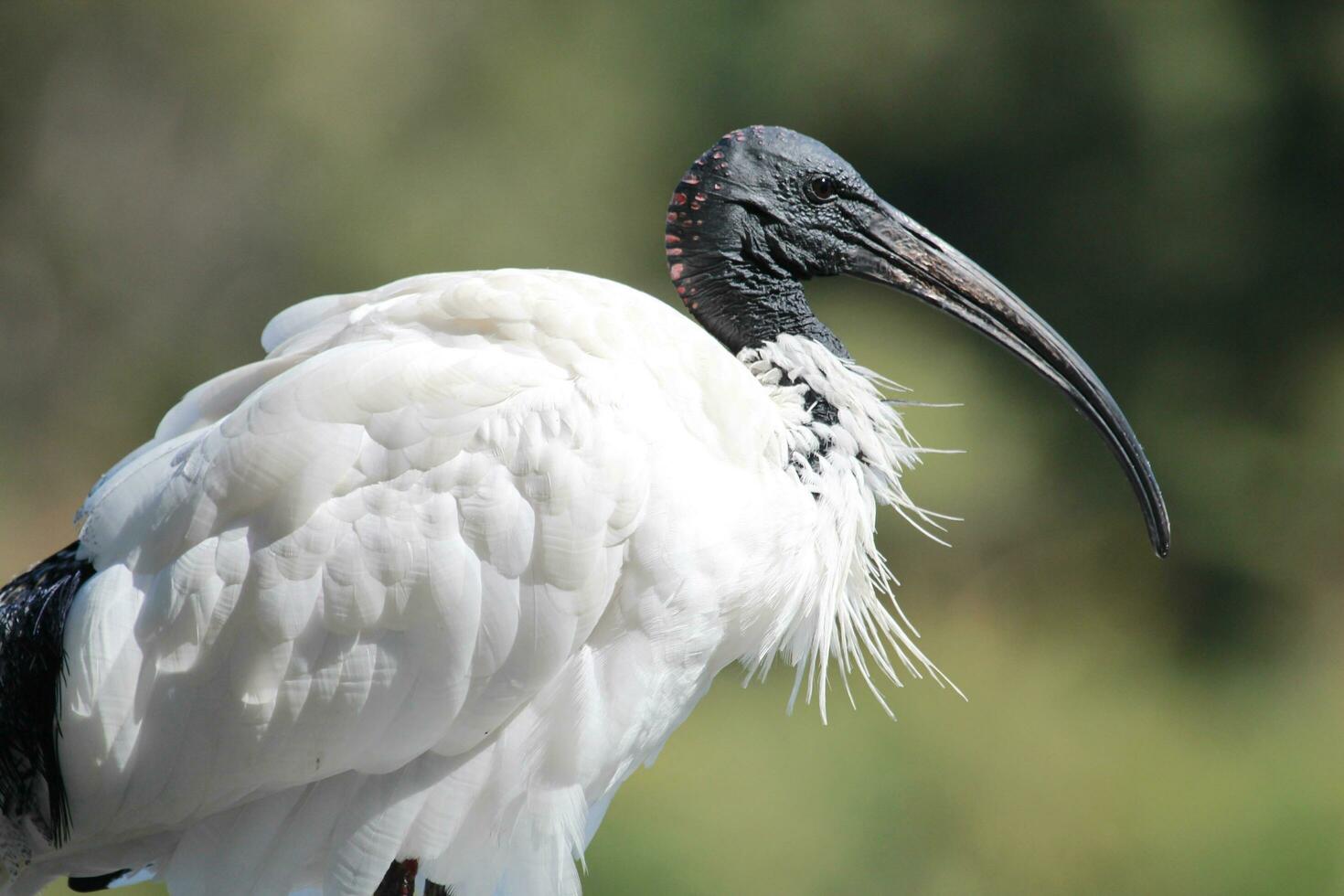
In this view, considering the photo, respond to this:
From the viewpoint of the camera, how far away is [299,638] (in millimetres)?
2154

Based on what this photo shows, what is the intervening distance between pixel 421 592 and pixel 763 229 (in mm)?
932

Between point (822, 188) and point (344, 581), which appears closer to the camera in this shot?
point (344, 581)

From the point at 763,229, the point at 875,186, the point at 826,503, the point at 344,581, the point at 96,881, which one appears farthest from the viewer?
the point at 875,186

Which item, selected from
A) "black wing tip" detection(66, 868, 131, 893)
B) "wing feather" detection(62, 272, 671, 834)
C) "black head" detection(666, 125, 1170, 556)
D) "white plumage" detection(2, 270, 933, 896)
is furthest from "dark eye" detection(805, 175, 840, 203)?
"black wing tip" detection(66, 868, 131, 893)

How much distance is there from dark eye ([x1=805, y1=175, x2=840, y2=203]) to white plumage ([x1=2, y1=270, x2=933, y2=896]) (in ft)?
1.41

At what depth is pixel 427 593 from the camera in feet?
7.08

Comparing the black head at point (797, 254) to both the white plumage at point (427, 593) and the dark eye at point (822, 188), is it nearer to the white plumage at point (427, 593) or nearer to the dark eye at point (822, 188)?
the dark eye at point (822, 188)

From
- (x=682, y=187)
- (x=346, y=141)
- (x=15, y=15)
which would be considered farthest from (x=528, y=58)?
(x=682, y=187)

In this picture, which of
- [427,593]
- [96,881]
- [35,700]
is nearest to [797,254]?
[427,593]

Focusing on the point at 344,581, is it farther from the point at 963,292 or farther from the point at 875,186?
the point at 875,186

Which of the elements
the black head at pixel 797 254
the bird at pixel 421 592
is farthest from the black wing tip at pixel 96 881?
the black head at pixel 797 254

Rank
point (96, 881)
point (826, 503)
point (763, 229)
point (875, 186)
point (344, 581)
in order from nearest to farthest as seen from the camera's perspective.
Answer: point (344, 581)
point (826, 503)
point (96, 881)
point (763, 229)
point (875, 186)

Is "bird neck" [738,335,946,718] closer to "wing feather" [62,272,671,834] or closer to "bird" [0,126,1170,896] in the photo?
"bird" [0,126,1170,896]

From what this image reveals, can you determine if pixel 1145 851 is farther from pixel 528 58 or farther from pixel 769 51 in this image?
pixel 528 58
